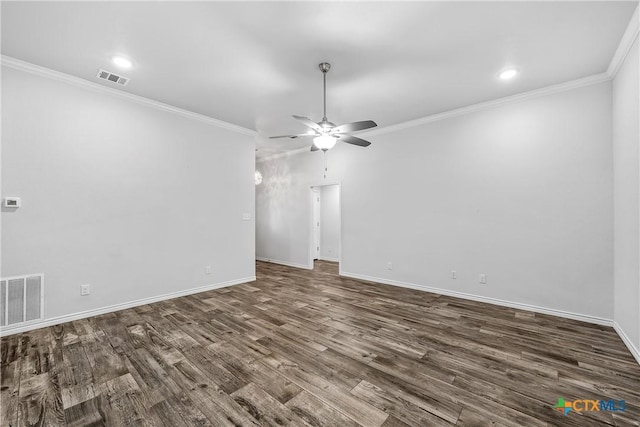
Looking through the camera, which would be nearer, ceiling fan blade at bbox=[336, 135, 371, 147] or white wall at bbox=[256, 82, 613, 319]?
white wall at bbox=[256, 82, 613, 319]

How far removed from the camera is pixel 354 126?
9.91ft

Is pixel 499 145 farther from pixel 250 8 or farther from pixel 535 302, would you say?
pixel 250 8

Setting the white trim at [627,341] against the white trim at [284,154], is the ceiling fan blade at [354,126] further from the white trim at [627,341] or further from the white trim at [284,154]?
the white trim at [284,154]

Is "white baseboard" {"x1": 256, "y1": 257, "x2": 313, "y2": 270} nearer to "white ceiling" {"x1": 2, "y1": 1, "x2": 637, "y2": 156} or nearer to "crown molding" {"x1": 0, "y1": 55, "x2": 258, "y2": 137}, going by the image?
→ "crown molding" {"x1": 0, "y1": 55, "x2": 258, "y2": 137}

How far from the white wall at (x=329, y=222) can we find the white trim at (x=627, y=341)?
5.62 m

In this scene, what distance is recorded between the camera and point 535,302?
3756 millimetres

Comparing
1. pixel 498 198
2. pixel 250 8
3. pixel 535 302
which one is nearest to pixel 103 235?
pixel 250 8

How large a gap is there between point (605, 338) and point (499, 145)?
106 inches

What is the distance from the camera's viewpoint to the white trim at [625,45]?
7.92 ft

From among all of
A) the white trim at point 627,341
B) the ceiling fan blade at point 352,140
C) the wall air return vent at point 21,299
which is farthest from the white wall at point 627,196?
the wall air return vent at point 21,299

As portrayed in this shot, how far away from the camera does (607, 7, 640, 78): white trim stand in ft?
7.92

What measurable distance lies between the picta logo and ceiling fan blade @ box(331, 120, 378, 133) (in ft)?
8.98

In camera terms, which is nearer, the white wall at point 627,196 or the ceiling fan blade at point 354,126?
the white wall at point 627,196

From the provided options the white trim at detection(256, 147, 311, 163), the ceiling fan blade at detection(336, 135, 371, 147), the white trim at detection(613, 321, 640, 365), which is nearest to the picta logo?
the white trim at detection(613, 321, 640, 365)
